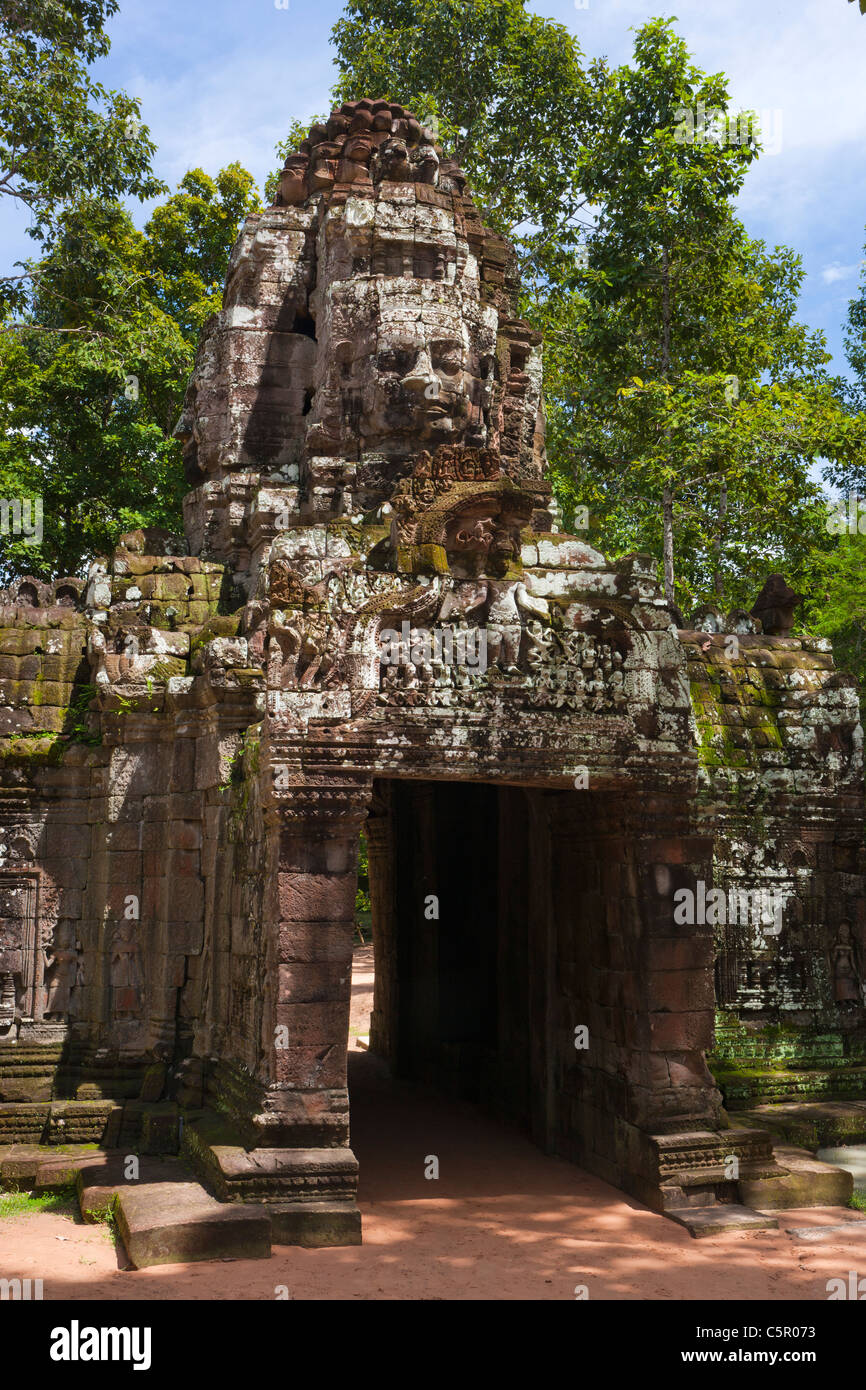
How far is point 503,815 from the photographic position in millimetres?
12297

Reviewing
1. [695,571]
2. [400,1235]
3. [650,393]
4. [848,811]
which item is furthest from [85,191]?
[400,1235]

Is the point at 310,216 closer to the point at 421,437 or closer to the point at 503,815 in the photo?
the point at 421,437

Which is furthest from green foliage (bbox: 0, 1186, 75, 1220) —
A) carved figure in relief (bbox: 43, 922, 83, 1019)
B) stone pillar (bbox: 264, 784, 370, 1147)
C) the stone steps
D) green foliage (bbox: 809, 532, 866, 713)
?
green foliage (bbox: 809, 532, 866, 713)

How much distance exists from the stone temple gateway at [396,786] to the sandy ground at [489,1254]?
30cm

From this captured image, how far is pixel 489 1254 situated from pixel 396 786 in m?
8.86

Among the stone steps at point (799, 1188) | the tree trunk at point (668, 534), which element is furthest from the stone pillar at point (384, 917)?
the tree trunk at point (668, 534)

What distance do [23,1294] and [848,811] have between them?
922 cm

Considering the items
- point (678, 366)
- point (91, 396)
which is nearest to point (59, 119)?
point (91, 396)

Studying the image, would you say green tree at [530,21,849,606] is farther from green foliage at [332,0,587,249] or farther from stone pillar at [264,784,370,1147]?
stone pillar at [264,784,370,1147]

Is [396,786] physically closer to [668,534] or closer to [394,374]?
[394,374]

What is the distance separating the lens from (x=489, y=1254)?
7832 millimetres

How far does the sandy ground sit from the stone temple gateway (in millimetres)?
298

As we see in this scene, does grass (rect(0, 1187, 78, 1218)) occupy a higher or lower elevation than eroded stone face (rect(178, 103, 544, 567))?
lower

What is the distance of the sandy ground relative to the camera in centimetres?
702
